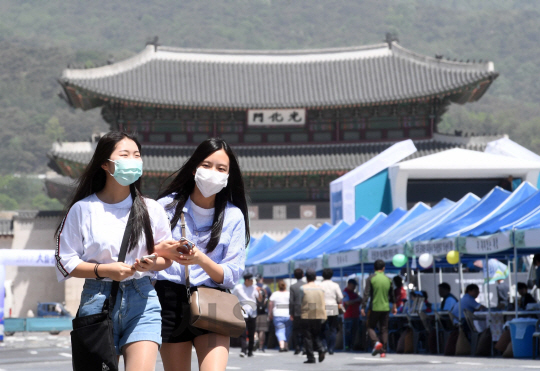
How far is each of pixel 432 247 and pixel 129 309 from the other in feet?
35.6

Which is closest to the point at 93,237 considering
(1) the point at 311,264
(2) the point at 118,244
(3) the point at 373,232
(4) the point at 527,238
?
(2) the point at 118,244

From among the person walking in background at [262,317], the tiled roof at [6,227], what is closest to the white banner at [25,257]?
the person walking in background at [262,317]

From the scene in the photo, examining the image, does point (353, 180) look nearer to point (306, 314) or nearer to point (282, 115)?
point (282, 115)

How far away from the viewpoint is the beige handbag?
500 cm

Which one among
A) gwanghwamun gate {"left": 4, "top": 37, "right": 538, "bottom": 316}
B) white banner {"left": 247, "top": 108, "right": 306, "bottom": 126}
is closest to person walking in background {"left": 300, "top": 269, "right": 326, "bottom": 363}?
gwanghwamun gate {"left": 4, "top": 37, "right": 538, "bottom": 316}

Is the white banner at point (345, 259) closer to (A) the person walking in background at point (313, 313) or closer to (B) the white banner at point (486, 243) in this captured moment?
(A) the person walking in background at point (313, 313)

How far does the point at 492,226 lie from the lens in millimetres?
13797

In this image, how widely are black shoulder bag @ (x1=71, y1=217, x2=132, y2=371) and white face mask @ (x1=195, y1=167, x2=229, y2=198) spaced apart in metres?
0.95

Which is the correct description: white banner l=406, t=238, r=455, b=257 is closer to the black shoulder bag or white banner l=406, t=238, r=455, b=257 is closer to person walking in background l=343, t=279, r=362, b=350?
person walking in background l=343, t=279, r=362, b=350

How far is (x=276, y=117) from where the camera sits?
128 feet

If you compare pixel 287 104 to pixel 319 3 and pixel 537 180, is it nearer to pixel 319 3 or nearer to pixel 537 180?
pixel 537 180

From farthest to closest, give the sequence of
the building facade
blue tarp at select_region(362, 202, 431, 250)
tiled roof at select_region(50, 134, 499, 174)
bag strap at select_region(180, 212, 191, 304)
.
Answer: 1. the building facade
2. tiled roof at select_region(50, 134, 499, 174)
3. blue tarp at select_region(362, 202, 431, 250)
4. bag strap at select_region(180, 212, 191, 304)

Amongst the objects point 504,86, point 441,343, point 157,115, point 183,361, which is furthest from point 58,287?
point 504,86

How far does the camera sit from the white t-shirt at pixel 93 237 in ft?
16.1
